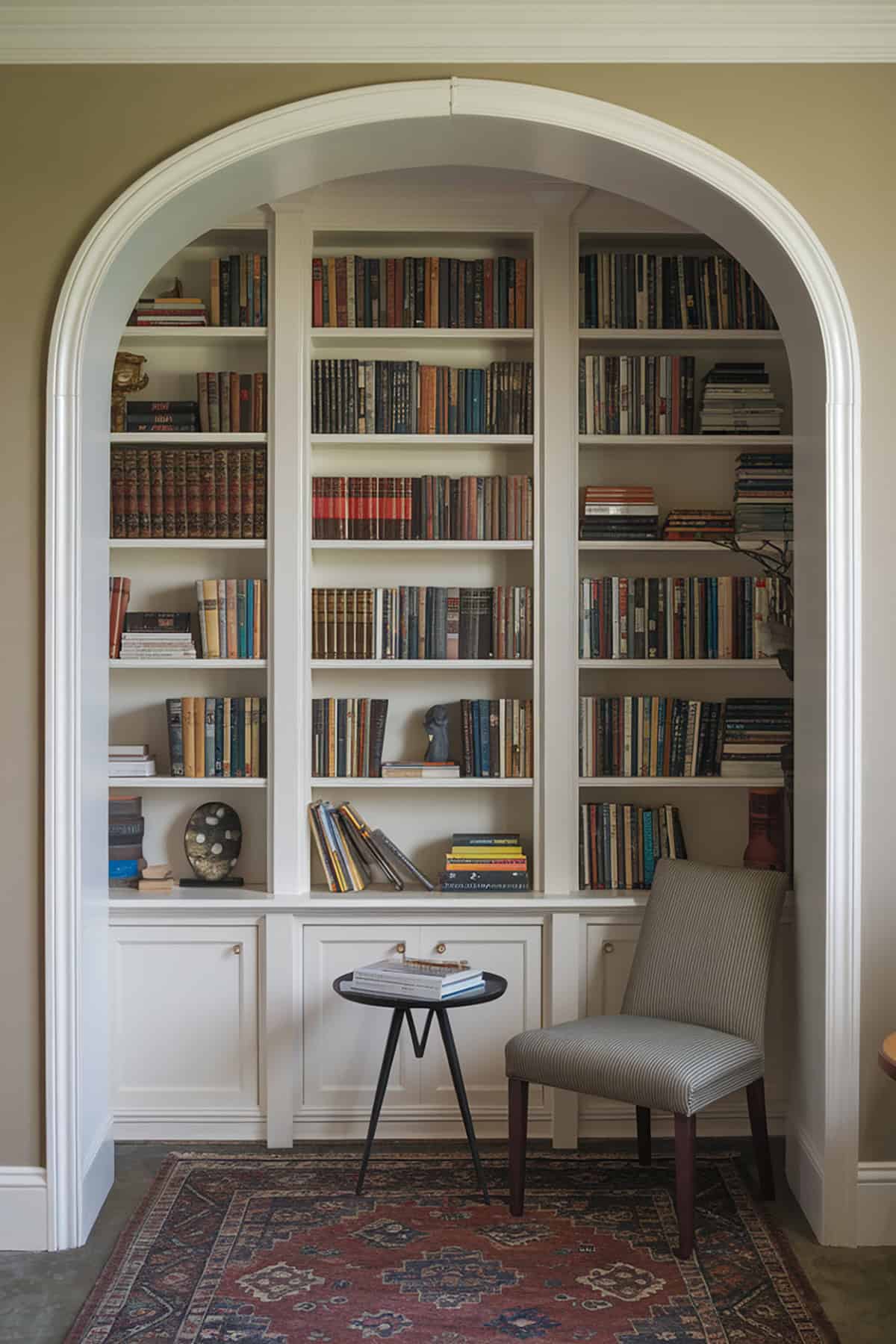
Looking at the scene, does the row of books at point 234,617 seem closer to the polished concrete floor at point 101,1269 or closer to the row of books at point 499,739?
the row of books at point 499,739

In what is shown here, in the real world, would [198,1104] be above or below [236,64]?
below

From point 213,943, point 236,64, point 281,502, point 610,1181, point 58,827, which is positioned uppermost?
point 236,64

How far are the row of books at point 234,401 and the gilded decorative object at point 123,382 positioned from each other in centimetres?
19

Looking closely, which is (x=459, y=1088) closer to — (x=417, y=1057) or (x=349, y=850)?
(x=417, y=1057)

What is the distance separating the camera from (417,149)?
10.5 feet

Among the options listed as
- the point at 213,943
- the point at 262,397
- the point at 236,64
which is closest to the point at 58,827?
the point at 213,943

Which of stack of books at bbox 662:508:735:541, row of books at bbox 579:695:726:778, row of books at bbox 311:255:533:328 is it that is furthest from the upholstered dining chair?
Result: row of books at bbox 311:255:533:328

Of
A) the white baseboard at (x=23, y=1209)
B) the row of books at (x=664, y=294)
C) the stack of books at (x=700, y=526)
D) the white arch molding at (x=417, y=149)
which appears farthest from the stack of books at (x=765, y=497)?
the white baseboard at (x=23, y=1209)

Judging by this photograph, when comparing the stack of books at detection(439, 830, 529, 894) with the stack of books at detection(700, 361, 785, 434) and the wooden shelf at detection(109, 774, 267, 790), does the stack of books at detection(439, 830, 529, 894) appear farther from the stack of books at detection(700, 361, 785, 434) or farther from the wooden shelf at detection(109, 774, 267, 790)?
the stack of books at detection(700, 361, 785, 434)

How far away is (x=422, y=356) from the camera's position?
417cm

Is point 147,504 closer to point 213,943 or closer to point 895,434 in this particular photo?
point 213,943

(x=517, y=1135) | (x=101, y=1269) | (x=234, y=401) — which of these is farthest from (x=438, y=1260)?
(x=234, y=401)

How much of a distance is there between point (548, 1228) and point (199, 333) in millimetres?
2795

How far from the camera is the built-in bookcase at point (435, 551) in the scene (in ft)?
12.7
